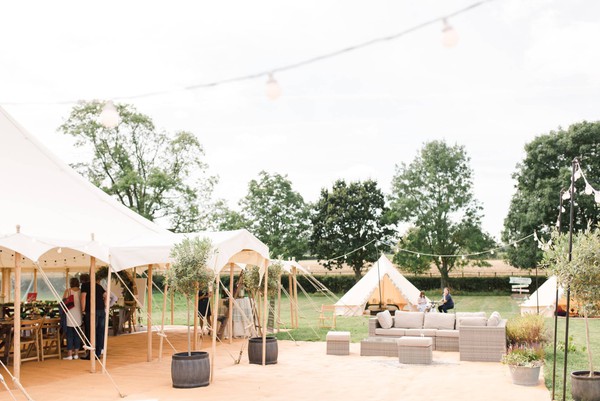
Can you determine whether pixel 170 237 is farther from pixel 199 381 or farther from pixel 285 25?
pixel 285 25

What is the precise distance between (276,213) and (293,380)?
31845 millimetres

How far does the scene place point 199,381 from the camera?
8688 millimetres

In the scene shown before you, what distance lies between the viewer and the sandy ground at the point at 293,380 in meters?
8.11

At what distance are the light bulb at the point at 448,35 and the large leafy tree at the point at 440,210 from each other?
107 ft

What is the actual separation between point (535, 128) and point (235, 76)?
2862 cm

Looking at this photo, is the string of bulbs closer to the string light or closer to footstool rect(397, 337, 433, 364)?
the string light

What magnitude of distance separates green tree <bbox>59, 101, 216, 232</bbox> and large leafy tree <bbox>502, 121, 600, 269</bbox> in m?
17.2

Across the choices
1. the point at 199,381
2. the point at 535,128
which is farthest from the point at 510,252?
the point at 199,381

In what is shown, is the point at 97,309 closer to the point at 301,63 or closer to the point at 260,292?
the point at 260,292

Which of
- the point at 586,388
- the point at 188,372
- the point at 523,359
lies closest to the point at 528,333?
the point at 523,359

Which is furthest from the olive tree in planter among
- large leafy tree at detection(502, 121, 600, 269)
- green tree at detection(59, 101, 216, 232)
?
green tree at detection(59, 101, 216, 232)

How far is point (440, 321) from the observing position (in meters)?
12.9

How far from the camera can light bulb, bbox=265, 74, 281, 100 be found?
5.88 meters

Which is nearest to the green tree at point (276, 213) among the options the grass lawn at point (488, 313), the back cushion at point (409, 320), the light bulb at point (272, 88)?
the grass lawn at point (488, 313)
